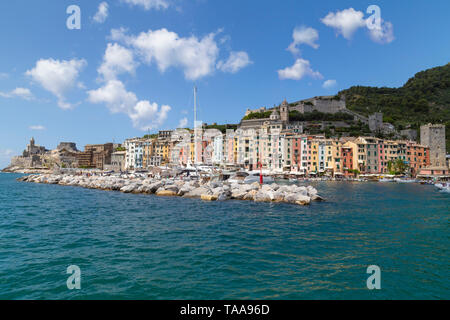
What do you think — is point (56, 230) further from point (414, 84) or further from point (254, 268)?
point (414, 84)

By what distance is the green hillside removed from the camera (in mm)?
131375

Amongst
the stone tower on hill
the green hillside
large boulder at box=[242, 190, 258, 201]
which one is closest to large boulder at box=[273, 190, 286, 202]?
large boulder at box=[242, 190, 258, 201]

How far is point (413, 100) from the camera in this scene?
490 feet

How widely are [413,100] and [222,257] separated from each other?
590 ft

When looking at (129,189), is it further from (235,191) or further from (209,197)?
(235,191)

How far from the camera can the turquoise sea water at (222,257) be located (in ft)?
21.8

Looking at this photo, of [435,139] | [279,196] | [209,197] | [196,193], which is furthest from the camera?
[435,139]

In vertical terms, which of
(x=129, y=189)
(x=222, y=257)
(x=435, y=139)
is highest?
(x=435, y=139)

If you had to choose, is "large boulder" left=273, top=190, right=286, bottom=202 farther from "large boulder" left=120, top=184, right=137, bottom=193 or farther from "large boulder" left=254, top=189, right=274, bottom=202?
"large boulder" left=120, top=184, right=137, bottom=193

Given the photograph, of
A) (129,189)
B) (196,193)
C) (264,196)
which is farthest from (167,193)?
(264,196)

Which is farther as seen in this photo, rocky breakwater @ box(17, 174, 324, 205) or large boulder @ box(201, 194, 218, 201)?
large boulder @ box(201, 194, 218, 201)

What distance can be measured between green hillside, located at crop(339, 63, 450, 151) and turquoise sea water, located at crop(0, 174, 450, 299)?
128 meters

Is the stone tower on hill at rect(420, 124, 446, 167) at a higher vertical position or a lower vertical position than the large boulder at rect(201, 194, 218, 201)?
higher

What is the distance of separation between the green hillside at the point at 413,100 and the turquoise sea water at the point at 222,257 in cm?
12809
